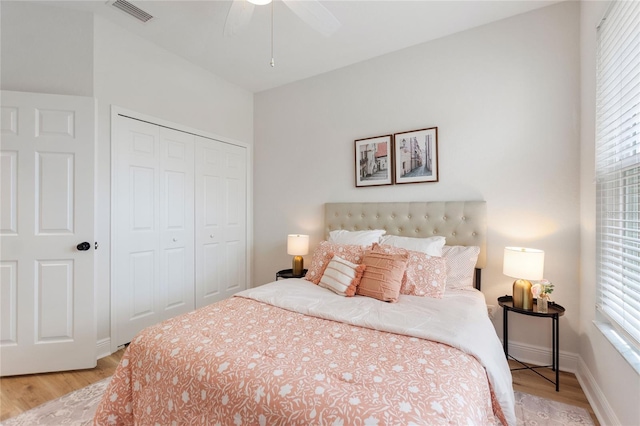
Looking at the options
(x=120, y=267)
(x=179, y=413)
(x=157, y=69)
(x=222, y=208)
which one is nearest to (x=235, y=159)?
(x=222, y=208)

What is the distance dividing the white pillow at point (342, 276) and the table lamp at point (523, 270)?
1053 mm

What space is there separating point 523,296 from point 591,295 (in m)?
0.39

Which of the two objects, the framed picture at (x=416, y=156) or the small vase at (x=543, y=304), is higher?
the framed picture at (x=416, y=156)

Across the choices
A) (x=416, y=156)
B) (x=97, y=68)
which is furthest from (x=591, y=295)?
(x=97, y=68)

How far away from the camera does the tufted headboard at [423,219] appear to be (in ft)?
8.04

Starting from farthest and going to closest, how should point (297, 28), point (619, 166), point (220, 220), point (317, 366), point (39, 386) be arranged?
point (220, 220)
point (297, 28)
point (39, 386)
point (619, 166)
point (317, 366)

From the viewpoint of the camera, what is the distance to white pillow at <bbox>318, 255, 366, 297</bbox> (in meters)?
2.08

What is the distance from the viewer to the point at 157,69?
9.42ft

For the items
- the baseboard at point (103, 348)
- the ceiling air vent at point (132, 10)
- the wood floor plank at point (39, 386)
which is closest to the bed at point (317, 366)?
the wood floor plank at point (39, 386)

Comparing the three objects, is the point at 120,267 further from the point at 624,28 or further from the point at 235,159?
the point at 624,28

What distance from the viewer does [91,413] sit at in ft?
5.81

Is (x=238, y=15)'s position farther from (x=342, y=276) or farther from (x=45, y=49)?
(x=342, y=276)

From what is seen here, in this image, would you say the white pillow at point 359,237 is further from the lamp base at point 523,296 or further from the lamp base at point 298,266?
the lamp base at point 523,296

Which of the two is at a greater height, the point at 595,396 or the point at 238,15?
the point at 238,15
